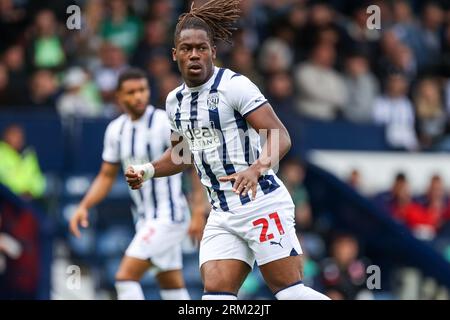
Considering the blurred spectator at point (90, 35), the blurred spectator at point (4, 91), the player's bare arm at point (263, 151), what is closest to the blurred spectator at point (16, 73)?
the blurred spectator at point (4, 91)

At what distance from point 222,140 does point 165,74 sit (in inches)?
254

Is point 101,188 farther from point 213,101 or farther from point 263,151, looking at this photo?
point 263,151

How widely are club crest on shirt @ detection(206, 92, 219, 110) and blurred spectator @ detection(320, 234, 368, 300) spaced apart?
446cm

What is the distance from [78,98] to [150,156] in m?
3.96

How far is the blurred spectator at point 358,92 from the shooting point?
15422 millimetres

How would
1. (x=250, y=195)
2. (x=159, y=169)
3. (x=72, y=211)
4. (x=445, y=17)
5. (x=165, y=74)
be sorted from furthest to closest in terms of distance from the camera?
(x=445, y=17)
(x=165, y=74)
(x=72, y=211)
(x=159, y=169)
(x=250, y=195)

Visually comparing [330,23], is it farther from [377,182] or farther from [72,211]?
[72,211]

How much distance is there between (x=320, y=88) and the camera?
15031 millimetres

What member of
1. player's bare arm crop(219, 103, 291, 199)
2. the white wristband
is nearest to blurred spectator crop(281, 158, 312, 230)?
the white wristband

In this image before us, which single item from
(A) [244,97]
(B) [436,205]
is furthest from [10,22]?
(A) [244,97]

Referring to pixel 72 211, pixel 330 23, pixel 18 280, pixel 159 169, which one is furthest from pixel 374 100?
pixel 159 169

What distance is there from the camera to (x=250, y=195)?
293 inches

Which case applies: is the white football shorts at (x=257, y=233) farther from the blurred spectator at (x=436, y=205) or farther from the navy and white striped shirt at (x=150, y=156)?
the blurred spectator at (x=436, y=205)

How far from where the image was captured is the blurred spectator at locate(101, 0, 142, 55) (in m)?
14.8
